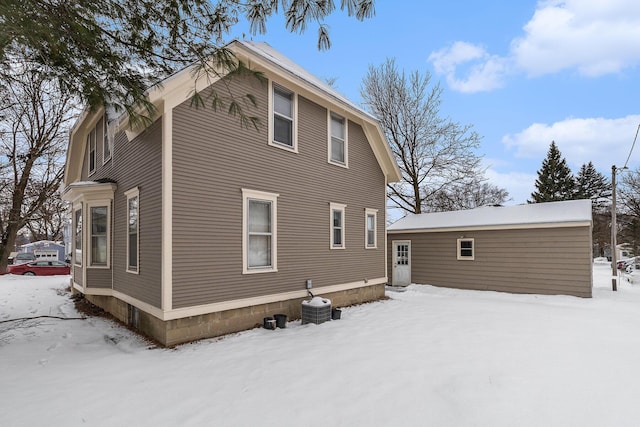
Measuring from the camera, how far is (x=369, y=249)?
10.5 meters

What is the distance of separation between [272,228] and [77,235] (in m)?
6.17

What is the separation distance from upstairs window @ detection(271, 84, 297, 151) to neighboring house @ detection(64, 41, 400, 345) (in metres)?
0.03

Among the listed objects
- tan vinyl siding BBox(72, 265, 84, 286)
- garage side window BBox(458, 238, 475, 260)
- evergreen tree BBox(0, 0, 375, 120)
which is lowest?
tan vinyl siding BBox(72, 265, 84, 286)

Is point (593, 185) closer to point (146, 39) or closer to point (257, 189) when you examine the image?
point (257, 189)

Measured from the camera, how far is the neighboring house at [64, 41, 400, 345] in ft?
19.1

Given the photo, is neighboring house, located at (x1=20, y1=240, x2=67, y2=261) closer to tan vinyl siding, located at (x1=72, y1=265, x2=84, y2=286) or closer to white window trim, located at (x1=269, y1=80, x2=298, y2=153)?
tan vinyl siding, located at (x1=72, y1=265, x2=84, y2=286)

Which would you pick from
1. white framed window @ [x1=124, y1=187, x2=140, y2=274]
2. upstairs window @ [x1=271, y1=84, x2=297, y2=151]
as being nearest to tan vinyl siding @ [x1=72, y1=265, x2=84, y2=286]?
white framed window @ [x1=124, y1=187, x2=140, y2=274]

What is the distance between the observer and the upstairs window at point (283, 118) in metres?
7.62

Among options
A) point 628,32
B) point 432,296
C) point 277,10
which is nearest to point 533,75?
point 628,32

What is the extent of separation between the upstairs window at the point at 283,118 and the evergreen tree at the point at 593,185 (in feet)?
125

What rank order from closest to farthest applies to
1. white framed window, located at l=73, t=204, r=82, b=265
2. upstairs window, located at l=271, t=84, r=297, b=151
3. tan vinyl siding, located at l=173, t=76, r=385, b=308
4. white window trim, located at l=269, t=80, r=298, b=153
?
1. tan vinyl siding, located at l=173, t=76, r=385, b=308
2. white window trim, located at l=269, t=80, r=298, b=153
3. upstairs window, located at l=271, t=84, r=297, b=151
4. white framed window, located at l=73, t=204, r=82, b=265

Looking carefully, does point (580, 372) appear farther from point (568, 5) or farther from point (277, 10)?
point (568, 5)

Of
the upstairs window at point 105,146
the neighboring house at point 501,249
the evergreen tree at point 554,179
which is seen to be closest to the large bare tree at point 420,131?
the neighboring house at point 501,249

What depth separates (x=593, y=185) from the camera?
1435 inches
